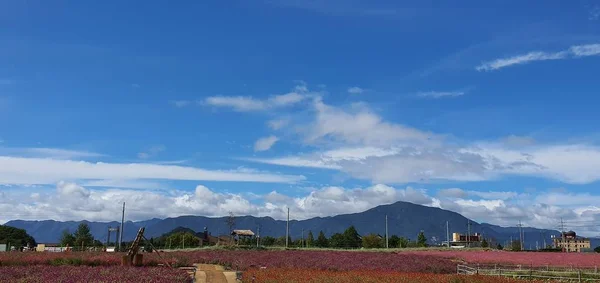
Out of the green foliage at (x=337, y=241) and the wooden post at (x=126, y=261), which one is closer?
the wooden post at (x=126, y=261)

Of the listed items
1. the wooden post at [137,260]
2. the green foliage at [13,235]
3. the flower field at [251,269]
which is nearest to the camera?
the flower field at [251,269]

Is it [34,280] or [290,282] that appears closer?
[34,280]

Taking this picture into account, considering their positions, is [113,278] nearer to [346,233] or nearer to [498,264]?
[498,264]

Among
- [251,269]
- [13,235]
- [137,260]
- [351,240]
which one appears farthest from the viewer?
[351,240]

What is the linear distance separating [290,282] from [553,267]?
2824 cm

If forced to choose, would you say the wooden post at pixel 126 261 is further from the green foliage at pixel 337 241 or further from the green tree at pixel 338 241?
the green foliage at pixel 337 241

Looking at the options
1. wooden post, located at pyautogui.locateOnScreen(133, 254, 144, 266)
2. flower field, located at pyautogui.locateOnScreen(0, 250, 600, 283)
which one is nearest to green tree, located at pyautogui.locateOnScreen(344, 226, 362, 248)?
flower field, located at pyautogui.locateOnScreen(0, 250, 600, 283)

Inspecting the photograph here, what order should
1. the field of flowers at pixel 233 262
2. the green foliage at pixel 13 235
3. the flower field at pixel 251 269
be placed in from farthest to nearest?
the green foliage at pixel 13 235 < the field of flowers at pixel 233 262 < the flower field at pixel 251 269

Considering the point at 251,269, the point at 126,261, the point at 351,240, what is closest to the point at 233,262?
the point at 251,269

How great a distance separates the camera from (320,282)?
868 inches

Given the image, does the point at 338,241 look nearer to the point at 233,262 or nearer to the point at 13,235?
the point at 13,235

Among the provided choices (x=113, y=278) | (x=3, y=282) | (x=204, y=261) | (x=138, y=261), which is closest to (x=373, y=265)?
(x=204, y=261)

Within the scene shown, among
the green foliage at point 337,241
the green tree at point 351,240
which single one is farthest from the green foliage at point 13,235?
the green tree at point 351,240

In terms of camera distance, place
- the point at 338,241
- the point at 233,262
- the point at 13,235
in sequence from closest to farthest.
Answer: the point at 233,262, the point at 338,241, the point at 13,235
